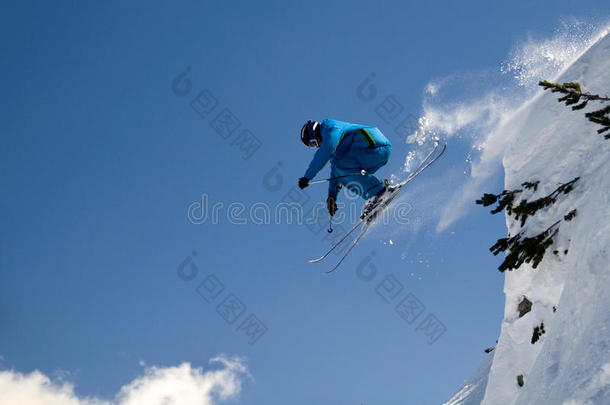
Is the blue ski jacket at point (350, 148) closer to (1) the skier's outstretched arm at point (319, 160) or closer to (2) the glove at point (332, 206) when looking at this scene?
(1) the skier's outstretched arm at point (319, 160)

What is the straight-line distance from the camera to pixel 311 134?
22.2 ft

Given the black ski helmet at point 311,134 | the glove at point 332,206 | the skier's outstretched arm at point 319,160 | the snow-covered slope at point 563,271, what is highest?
the black ski helmet at point 311,134

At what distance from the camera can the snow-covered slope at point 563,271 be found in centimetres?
238

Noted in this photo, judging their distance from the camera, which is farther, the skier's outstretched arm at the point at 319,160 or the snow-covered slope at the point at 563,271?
the skier's outstretched arm at the point at 319,160

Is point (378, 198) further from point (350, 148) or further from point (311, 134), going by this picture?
point (311, 134)

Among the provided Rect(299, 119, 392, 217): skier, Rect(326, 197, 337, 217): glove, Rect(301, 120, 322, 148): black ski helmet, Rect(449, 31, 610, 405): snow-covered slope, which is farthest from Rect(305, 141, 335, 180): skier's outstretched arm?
Rect(449, 31, 610, 405): snow-covered slope

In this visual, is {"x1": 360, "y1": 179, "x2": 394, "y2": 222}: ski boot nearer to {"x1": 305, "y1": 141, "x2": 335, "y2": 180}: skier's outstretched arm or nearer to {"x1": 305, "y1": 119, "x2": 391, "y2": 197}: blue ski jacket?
{"x1": 305, "y1": 119, "x2": 391, "y2": 197}: blue ski jacket

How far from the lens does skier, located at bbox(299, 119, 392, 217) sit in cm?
634

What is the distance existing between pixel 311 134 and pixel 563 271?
12.9 feet

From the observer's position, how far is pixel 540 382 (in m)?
2.71

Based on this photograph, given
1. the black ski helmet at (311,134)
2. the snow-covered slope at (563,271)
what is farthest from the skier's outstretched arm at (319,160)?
the snow-covered slope at (563,271)

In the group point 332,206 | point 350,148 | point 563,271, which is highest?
point 350,148

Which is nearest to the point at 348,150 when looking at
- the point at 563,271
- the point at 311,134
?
the point at 311,134

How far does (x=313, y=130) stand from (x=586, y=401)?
534 cm
